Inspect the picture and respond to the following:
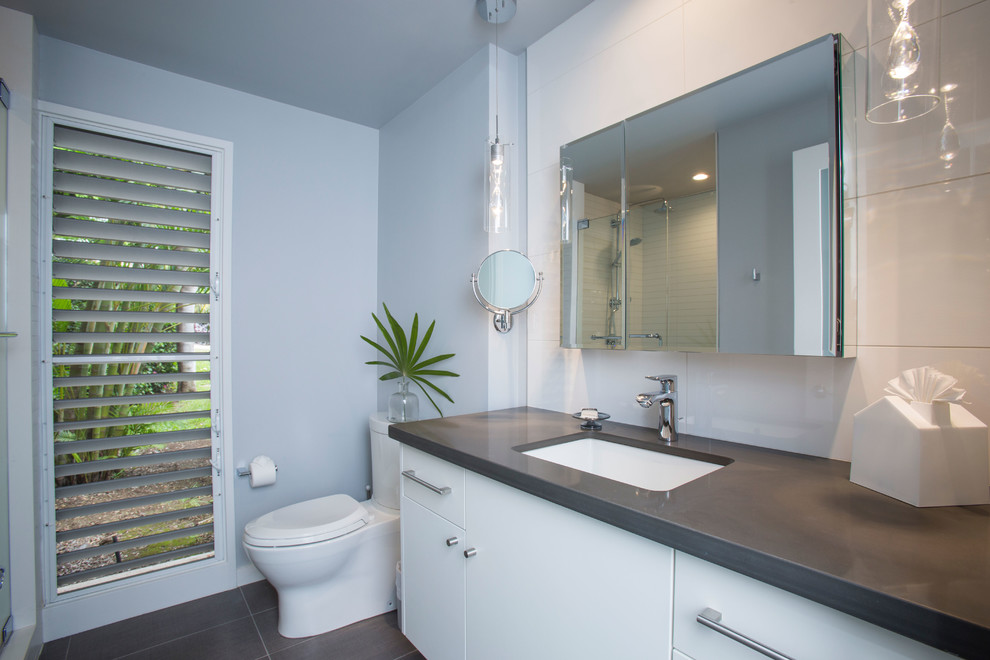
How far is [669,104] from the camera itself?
1.38 metres

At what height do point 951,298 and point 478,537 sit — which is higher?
point 951,298

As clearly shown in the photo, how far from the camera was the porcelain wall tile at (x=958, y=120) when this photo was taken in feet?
2.90

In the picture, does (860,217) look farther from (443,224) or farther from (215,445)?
(215,445)

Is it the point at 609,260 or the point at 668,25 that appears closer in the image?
the point at 668,25

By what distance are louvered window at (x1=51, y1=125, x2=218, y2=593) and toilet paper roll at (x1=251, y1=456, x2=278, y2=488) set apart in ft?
0.63

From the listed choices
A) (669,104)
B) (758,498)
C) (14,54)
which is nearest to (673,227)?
(669,104)

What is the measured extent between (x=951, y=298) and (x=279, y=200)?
263 centimetres

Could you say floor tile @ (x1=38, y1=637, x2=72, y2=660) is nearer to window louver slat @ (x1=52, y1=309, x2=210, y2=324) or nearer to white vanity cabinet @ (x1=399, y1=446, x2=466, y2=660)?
window louver slat @ (x1=52, y1=309, x2=210, y2=324)

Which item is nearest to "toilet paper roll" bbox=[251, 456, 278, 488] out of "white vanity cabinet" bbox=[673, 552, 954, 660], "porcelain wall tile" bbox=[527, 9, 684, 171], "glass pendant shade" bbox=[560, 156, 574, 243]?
"glass pendant shade" bbox=[560, 156, 574, 243]

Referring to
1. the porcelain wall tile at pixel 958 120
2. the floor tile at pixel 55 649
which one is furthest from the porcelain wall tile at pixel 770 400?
the floor tile at pixel 55 649

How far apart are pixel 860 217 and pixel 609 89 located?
3.03 ft

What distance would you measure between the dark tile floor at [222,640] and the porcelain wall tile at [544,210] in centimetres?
167

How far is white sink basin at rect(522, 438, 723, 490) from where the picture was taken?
1.21m

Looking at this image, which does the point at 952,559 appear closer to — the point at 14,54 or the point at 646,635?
the point at 646,635
